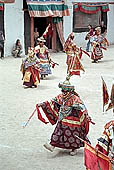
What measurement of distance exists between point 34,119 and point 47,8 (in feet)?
39.2

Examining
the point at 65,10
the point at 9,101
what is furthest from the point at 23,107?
the point at 65,10

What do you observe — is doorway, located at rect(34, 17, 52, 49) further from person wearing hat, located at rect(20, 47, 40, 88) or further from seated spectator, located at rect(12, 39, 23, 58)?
person wearing hat, located at rect(20, 47, 40, 88)

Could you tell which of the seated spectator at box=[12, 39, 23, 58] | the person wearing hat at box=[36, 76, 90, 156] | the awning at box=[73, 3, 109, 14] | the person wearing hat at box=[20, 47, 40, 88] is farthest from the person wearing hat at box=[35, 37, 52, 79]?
the awning at box=[73, 3, 109, 14]

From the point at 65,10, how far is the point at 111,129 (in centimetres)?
1682

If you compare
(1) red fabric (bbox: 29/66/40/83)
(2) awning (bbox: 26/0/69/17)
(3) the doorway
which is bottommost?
(1) red fabric (bbox: 29/66/40/83)

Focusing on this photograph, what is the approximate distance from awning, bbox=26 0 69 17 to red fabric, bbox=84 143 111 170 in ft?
49.3

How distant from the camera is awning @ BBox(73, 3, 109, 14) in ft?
71.7

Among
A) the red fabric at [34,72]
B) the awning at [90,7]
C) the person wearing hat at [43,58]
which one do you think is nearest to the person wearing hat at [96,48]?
the person wearing hat at [43,58]

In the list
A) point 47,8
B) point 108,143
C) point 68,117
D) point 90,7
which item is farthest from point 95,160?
point 90,7

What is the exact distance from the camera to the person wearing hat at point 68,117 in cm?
616

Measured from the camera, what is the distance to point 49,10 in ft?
64.9

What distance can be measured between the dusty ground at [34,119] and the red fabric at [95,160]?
4.85 ft

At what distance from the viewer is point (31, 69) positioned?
1140cm

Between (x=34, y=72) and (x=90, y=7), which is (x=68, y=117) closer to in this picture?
(x=34, y=72)
